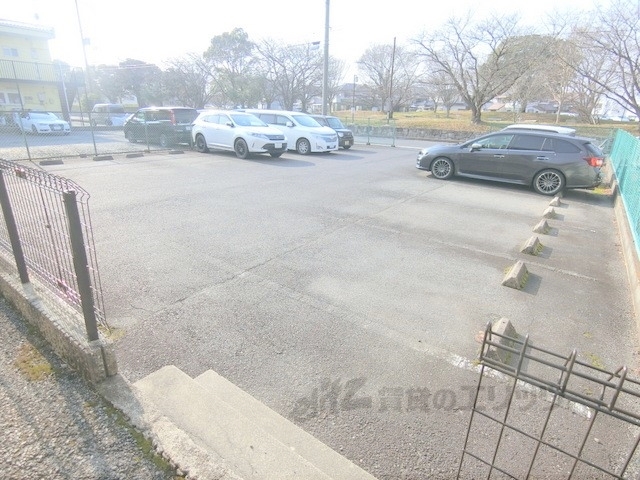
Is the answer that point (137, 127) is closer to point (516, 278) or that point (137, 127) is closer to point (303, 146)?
point (303, 146)

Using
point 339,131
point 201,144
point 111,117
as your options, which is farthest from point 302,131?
point 111,117

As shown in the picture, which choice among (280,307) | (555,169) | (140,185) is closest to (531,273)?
(280,307)

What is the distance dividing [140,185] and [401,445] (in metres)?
8.63

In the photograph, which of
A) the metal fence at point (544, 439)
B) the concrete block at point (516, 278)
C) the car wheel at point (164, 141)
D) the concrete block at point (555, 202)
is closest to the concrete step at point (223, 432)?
the metal fence at point (544, 439)

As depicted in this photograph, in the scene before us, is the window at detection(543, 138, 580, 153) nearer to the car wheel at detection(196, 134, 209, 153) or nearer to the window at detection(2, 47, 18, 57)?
the car wheel at detection(196, 134, 209, 153)

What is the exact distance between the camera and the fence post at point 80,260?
2160 mm

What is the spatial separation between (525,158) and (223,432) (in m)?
→ 9.81

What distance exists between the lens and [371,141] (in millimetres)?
21906

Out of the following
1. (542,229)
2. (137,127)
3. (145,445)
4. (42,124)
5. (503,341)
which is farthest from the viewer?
(42,124)

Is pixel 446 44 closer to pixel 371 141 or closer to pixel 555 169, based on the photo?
pixel 371 141

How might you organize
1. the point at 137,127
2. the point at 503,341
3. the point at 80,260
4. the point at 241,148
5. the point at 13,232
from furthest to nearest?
1. the point at 137,127
2. the point at 241,148
3. the point at 503,341
4. the point at 13,232
5. the point at 80,260

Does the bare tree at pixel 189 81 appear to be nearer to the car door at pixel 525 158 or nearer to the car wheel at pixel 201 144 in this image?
the car wheel at pixel 201 144

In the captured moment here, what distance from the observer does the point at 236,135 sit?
13.4 metres

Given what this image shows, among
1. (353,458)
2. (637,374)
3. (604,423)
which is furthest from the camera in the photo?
(637,374)
